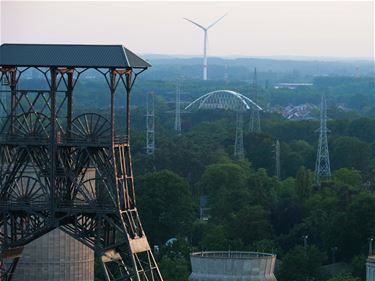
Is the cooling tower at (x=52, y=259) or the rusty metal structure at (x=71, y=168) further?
the cooling tower at (x=52, y=259)

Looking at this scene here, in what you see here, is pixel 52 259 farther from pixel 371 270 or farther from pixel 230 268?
pixel 371 270

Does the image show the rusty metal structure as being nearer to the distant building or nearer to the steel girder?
the steel girder

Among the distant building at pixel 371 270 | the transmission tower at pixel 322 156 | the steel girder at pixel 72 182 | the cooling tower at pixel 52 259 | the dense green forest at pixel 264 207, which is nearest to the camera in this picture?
the steel girder at pixel 72 182

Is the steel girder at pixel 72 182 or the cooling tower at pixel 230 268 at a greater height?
the steel girder at pixel 72 182

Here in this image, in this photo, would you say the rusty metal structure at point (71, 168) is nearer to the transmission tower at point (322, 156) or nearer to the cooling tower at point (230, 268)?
the cooling tower at point (230, 268)

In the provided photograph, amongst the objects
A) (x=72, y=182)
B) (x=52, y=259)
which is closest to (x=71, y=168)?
(x=72, y=182)

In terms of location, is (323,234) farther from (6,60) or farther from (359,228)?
(6,60)

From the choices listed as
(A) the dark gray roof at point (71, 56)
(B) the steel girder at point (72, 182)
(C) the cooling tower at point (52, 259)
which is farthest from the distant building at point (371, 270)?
(A) the dark gray roof at point (71, 56)
